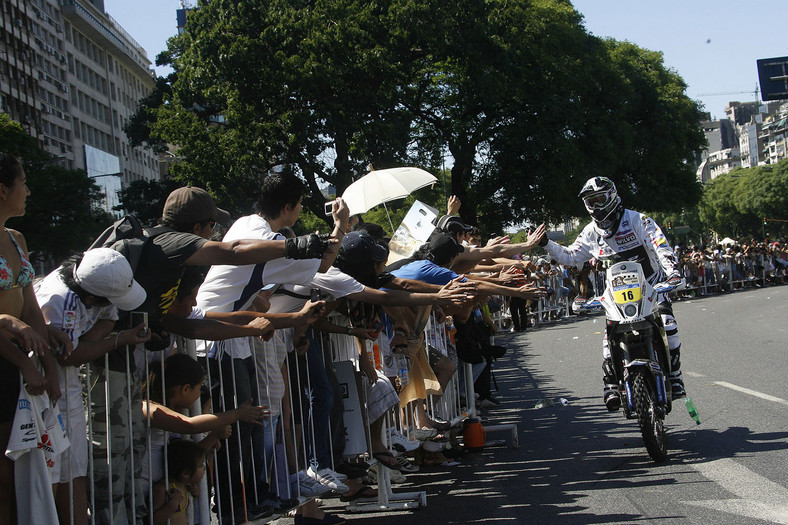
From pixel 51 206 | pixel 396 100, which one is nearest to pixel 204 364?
pixel 396 100

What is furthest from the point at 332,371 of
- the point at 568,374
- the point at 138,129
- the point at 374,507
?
the point at 138,129

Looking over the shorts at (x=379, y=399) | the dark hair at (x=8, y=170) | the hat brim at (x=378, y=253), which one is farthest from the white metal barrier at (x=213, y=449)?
the dark hair at (x=8, y=170)

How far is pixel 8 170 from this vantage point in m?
4.12

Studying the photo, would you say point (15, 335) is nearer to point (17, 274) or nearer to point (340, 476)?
point (17, 274)

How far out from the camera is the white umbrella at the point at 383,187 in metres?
10.8

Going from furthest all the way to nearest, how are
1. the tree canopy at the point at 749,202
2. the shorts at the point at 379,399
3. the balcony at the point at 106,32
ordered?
the tree canopy at the point at 749,202
the balcony at the point at 106,32
the shorts at the point at 379,399

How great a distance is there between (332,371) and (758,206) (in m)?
121

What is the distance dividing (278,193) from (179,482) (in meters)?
1.88

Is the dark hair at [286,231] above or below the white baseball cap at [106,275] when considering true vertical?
above

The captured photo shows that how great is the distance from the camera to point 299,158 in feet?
102

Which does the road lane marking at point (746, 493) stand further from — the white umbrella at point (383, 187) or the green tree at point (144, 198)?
the green tree at point (144, 198)

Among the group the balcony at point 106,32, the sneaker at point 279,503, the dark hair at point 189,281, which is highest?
the balcony at point 106,32

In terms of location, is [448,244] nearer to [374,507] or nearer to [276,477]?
[374,507]

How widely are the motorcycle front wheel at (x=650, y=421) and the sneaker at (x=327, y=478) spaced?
8.37ft
